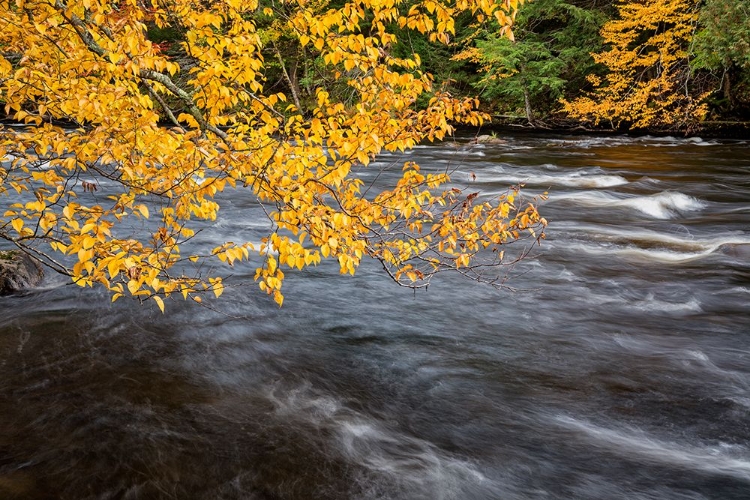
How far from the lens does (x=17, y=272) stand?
6.20 meters

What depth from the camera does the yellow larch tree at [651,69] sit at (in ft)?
53.0

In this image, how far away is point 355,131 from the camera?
368cm

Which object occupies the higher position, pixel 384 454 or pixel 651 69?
pixel 651 69

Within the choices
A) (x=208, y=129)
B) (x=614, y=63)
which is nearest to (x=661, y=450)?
(x=208, y=129)

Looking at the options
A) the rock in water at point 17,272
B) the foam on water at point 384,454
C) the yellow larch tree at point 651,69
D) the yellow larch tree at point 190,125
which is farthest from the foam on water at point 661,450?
the yellow larch tree at point 651,69

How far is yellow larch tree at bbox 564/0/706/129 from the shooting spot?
16.1m

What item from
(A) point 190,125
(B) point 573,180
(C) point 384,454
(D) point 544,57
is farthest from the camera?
(D) point 544,57

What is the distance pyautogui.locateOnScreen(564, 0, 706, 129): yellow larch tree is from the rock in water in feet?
50.2

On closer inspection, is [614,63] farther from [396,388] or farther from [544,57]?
[396,388]

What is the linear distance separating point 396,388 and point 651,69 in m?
16.7

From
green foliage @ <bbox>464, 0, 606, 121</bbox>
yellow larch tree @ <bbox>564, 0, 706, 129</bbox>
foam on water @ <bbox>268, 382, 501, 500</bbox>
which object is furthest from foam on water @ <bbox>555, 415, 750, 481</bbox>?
green foliage @ <bbox>464, 0, 606, 121</bbox>

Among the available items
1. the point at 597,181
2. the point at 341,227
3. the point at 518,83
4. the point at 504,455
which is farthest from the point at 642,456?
the point at 518,83

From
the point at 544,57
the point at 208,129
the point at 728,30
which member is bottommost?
the point at 208,129

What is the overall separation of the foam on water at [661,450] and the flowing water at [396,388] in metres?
0.01
